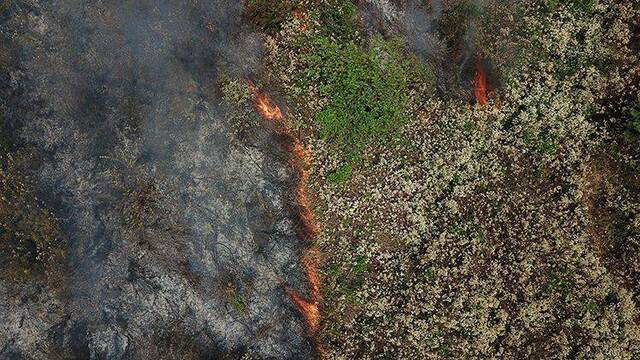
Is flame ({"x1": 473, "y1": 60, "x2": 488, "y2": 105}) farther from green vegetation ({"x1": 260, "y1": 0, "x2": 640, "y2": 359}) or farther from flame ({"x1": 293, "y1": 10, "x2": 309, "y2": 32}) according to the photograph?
flame ({"x1": 293, "y1": 10, "x2": 309, "y2": 32})

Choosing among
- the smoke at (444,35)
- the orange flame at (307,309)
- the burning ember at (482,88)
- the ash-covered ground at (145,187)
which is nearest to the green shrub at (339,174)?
the ash-covered ground at (145,187)

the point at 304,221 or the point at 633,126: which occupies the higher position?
the point at 633,126

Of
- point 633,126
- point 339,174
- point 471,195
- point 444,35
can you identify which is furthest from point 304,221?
point 633,126

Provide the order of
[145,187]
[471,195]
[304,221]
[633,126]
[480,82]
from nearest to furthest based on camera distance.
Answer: [145,187], [633,126], [304,221], [471,195], [480,82]

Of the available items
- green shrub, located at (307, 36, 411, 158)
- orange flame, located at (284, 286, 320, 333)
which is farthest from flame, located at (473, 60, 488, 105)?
orange flame, located at (284, 286, 320, 333)

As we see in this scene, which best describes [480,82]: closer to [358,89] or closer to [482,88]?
[482,88]

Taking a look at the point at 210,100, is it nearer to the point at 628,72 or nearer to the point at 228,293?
the point at 228,293

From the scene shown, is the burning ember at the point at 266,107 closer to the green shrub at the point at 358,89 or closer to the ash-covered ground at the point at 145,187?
the ash-covered ground at the point at 145,187
